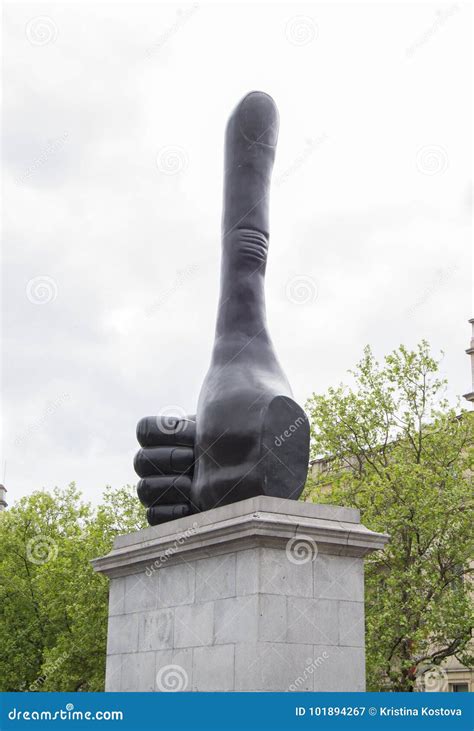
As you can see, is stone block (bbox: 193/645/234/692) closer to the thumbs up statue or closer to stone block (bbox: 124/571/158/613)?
stone block (bbox: 124/571/158/613)

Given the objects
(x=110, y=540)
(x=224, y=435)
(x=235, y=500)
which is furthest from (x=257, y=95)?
(x=110, y=540)

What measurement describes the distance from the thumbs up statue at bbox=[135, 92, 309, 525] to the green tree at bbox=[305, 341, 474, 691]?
490 inches

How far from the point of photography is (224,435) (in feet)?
33.8

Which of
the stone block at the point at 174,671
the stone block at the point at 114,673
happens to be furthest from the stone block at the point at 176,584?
the stone block at the point at 114,673

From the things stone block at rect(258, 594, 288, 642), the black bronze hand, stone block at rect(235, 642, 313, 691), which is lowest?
stone block at rect(235, 642, 313, 691)

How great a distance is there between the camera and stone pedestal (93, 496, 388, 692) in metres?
8.92

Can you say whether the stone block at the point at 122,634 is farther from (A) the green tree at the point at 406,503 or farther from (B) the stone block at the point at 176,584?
(A) the green tree at the point at 406,503

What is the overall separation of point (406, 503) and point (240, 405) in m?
14.5

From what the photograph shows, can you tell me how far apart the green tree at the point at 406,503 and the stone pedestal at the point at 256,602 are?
1277 centimetres

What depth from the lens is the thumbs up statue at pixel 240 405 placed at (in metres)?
10.1

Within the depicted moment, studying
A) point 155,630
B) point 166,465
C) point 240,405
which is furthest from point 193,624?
point 240,405

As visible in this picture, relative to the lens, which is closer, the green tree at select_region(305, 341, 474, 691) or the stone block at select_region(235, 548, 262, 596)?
the stone block at select_region(235, 548, 262, 596)

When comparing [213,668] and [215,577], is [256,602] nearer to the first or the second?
[215,577]

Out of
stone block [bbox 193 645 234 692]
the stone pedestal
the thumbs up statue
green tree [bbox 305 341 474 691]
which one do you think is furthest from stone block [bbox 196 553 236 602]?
green tree [bbox 305 341 474 691]
